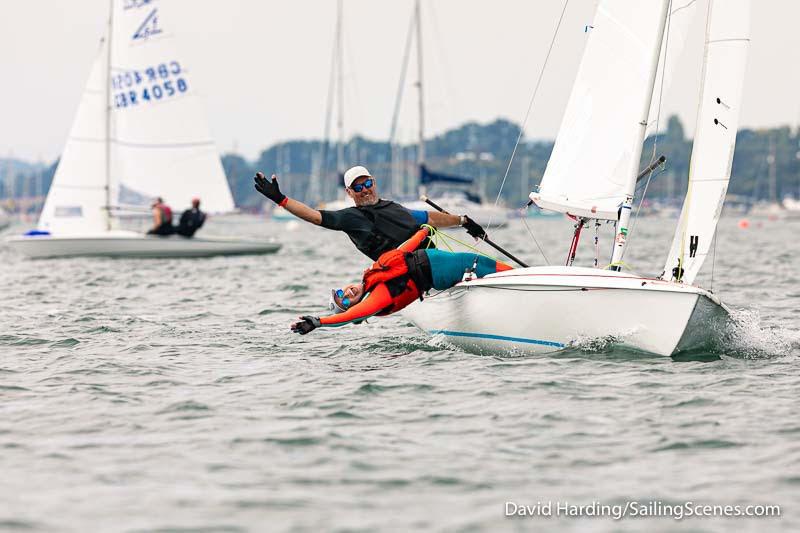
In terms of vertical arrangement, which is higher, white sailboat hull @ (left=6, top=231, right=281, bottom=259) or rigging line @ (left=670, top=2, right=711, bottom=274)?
rigging line @ (left=670, top=2, right=711, bottom=274)

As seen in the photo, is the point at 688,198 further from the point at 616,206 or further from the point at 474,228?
the point at 474,228

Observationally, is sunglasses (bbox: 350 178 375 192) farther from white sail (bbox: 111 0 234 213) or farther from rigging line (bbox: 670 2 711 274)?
white sail (bbox: 111 0 234 213)

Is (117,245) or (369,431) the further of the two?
(117,245)

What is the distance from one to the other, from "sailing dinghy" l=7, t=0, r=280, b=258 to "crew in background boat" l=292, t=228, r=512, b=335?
14.4m

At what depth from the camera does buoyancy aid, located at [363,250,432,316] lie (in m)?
9.06

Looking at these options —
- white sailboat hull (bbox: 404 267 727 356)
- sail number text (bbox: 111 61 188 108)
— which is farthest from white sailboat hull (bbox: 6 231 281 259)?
white sailboat hull (bbox: 404 267 727 356)

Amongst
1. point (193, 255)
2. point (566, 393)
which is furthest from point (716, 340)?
point (193, 255)

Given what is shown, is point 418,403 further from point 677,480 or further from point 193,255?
point 193,255

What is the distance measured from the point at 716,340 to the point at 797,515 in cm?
387

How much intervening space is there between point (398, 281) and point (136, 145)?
17.2m

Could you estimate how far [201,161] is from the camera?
2584 centimetres

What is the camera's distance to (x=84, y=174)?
24156mm

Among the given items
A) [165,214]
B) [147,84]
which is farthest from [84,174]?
[147,84]

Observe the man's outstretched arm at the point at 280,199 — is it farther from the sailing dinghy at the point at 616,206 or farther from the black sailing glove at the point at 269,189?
the sailing dinghy at the point at 616,206
